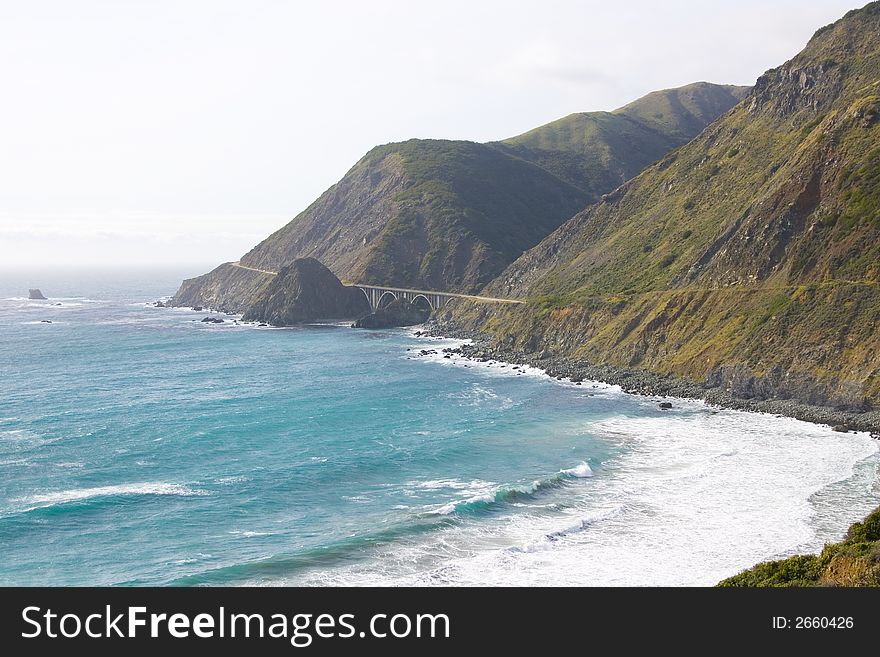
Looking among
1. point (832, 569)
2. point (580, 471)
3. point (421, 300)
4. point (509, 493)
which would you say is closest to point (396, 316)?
point (421, 300)

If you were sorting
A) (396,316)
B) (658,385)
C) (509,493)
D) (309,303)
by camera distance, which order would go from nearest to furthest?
(509,493)
(658,385)
(396,316)
(309,303)

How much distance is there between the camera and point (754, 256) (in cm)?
10838

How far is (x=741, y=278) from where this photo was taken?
354 feet

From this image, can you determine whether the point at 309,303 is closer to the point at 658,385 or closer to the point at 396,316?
the point at 396,316

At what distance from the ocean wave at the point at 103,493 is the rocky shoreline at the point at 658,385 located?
5765cm

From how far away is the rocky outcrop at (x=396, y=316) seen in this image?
597 feet

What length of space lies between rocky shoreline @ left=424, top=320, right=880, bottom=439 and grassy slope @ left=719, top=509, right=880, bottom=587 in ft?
137

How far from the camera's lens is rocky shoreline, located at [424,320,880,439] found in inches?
3063

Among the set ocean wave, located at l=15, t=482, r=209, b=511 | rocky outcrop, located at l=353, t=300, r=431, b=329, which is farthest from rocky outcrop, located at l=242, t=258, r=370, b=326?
ocean wave, located at l=15, t=482, r=209, b=511

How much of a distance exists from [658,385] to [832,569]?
6623 centimetres

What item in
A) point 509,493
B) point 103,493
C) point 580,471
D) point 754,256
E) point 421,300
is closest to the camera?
point 509,493
